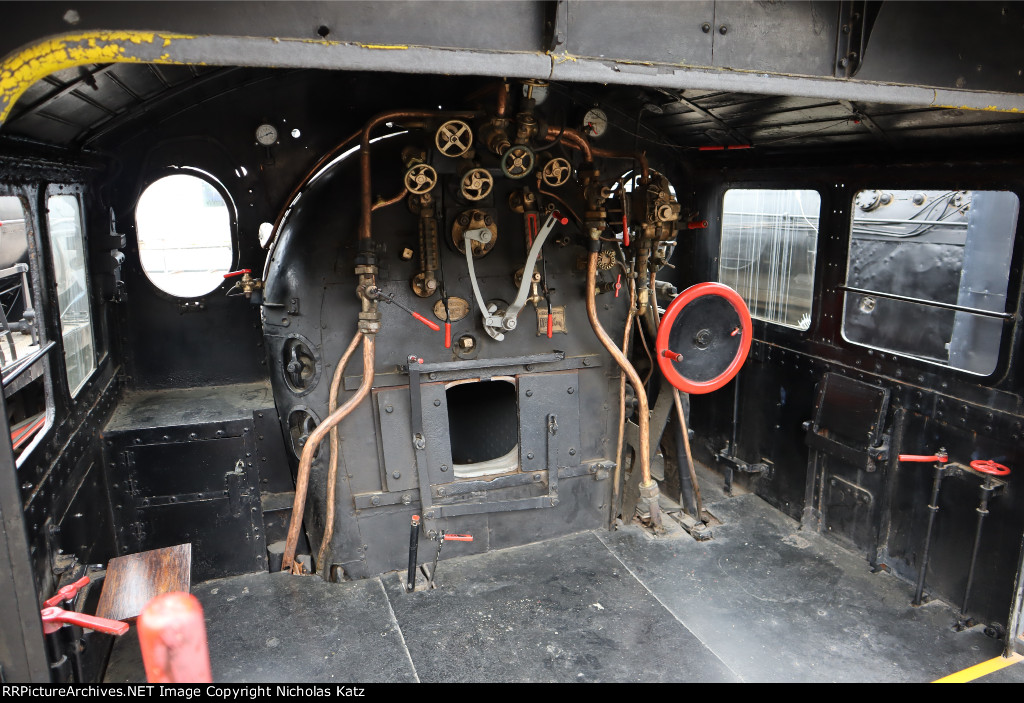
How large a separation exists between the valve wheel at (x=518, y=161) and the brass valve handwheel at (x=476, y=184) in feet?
0.43

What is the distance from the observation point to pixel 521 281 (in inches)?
173

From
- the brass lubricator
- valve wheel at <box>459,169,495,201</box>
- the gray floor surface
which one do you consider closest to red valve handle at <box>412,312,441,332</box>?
the brass lubricator

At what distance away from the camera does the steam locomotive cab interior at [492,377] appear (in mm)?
3564

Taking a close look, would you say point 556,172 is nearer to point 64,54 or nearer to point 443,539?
point 443,539

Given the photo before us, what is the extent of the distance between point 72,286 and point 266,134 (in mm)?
1513

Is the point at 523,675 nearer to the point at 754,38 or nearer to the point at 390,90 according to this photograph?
the point at 754,38

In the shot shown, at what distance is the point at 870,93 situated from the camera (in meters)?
2.78

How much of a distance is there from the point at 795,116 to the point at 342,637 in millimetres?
3904

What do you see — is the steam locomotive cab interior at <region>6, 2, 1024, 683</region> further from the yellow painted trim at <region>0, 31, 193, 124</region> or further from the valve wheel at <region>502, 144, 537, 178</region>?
the yellow painted trim at <region>0, 31, 193, 124</region>

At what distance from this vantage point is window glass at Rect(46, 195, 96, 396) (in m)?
3.63

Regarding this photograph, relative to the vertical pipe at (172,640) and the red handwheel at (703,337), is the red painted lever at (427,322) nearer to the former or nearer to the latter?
the red handwheel at (703,337)

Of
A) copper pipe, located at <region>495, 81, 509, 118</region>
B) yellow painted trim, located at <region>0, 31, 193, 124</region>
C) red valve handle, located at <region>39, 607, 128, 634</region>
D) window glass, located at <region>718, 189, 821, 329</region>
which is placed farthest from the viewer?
window glass, located at <region>718, 189, 821, 329</region>

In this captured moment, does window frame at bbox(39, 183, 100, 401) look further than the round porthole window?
No

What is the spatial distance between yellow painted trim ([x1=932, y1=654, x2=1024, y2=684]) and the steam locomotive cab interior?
67 mm
